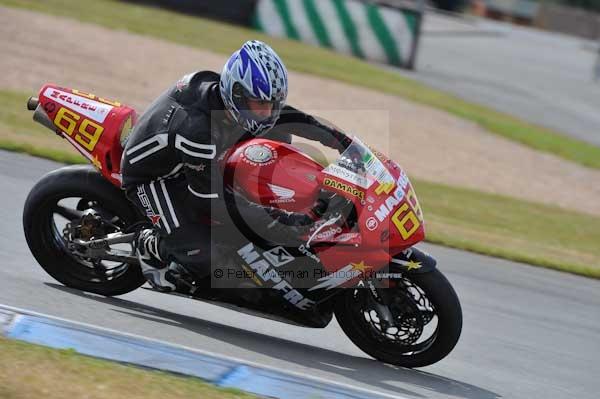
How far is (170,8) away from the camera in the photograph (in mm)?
21719

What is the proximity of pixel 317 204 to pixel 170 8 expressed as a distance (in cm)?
1705

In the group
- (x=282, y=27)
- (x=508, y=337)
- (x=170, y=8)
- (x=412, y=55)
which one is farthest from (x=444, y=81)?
(x=508, y=337)

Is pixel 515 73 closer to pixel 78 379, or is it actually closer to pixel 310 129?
pixel 310 129

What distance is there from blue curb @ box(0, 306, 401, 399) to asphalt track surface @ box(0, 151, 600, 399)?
305 mm

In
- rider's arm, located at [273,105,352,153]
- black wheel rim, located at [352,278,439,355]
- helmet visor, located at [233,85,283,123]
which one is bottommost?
black wheel rim, located at [352,278,439,355]

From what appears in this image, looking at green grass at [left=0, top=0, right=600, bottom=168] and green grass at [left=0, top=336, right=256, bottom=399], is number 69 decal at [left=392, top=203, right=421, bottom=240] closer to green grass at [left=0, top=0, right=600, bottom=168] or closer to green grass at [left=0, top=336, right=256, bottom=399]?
green grass at [left=0, top=336, right=256, bottom=399]

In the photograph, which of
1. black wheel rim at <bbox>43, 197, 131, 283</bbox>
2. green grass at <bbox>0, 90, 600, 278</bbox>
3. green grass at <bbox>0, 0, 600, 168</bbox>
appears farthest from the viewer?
green grass at <bbox>0, 0, 600, 168</bbox>

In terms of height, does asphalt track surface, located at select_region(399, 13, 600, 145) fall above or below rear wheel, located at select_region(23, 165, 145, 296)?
below

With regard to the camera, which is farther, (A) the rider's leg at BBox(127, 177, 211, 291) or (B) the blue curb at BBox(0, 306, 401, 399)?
(A) the rider's leg at BBox(127, 177, 211, 291)

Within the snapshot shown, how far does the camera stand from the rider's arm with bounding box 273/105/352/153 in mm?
5625

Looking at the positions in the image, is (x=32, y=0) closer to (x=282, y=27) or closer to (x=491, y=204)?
(x=282, y=27)

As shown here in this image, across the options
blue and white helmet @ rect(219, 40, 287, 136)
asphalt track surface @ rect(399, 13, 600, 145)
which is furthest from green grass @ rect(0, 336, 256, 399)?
asphalt track surface @ rect(399, 13, 600, 145)

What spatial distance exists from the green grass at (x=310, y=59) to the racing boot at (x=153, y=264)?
36.5ft

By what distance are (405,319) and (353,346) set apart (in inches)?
21.1
